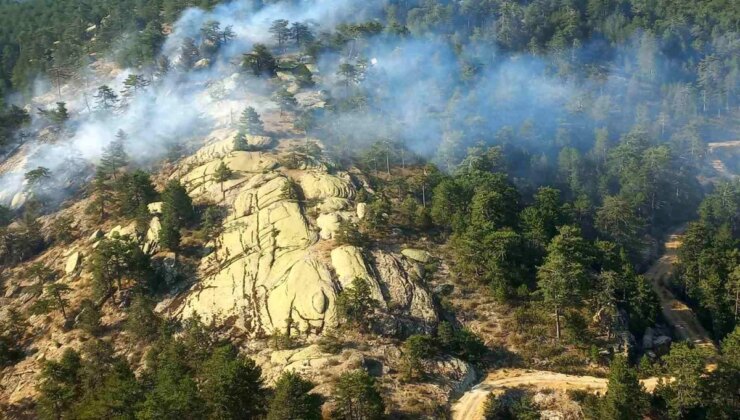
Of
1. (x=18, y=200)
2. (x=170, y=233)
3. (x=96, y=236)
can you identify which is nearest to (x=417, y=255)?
(x=170, y=233)

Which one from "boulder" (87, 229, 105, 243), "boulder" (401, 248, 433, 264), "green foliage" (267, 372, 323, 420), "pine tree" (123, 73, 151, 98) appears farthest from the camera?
"pine tree" (123, 73, 151, 98)

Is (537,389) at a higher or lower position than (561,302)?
lower

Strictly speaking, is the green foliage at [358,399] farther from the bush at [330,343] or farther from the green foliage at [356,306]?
the green foliage at [356,306]

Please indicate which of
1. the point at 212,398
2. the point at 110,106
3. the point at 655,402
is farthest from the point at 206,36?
the point at 655,402

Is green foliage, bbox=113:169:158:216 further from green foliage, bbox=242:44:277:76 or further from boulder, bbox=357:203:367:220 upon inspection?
green foliage, bbox=242:44:277:76

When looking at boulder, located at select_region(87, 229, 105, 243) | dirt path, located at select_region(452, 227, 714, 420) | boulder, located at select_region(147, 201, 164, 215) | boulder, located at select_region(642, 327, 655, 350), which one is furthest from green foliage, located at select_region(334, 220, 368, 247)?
boulder, located at select_region(642, 327, 655, 350)

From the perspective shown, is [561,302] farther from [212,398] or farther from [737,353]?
[212,398]

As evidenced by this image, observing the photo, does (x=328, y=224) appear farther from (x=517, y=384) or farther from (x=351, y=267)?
(x=517, y=384)
